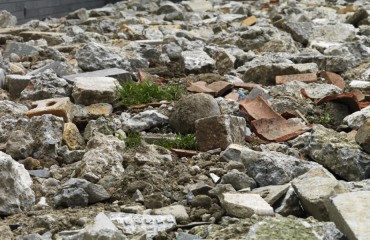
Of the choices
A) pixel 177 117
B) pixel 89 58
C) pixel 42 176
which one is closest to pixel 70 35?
pixel 89 58

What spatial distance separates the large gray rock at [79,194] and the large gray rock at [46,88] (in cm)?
191

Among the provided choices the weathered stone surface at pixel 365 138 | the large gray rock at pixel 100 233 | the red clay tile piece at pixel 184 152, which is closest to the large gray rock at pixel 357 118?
the weathered stone surface at pixel 365 138

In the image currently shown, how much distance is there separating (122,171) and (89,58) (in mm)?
2606

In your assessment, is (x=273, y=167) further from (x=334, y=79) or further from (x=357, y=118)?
(x=334, y=79)

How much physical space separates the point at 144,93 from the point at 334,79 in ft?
5.26

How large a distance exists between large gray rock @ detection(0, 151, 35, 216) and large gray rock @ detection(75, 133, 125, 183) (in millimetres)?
330

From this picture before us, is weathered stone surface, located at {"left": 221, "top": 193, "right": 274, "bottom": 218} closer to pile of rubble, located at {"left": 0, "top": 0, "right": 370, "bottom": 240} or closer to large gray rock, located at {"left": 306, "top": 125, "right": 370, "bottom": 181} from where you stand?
pile of rubble, located at {"left": 0, "top": 0, "right": 370, "bottom": 240}

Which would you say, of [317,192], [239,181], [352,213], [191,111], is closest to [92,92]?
[191,111]

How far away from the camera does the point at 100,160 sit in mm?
3504

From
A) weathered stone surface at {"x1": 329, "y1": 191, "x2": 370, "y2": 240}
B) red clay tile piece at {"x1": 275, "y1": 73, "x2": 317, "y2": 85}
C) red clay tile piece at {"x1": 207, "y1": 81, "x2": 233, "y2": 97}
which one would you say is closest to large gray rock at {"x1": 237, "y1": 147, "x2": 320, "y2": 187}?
weathered stone surface at {"x1": 329, "y1": 191, "x2": 370, "y2": 240}

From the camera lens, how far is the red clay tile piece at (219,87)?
16.7 feet

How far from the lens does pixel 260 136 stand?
423 cm

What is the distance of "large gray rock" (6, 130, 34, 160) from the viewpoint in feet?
12.4

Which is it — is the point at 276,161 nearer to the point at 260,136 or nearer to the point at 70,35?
the point at 260,136
